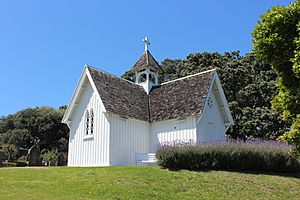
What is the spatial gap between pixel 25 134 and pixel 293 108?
4570cm

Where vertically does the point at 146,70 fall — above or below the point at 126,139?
above

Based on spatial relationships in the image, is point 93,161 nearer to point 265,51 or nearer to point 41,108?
point 265,51

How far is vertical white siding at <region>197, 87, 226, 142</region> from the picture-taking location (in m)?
22.7

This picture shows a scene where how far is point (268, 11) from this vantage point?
11031mm

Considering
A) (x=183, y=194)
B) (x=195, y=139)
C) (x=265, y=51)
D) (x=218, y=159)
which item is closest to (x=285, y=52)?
(x=265, y=51)

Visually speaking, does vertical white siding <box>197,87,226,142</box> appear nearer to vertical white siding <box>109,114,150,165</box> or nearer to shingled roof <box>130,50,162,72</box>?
vertical white siding <box>109,114,150,165</box>

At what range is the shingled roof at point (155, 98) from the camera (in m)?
22.5

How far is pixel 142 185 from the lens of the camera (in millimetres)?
14312

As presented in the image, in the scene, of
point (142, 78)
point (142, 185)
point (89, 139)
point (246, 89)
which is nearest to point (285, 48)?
point (142, 185)

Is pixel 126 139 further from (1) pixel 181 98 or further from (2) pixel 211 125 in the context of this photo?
(2) pixel 211 125

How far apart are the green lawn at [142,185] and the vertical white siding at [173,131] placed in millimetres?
5284

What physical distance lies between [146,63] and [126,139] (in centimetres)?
841

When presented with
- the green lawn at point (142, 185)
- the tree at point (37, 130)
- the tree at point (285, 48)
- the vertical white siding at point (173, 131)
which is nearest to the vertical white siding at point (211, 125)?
the vertical white siding at point (173, 131)

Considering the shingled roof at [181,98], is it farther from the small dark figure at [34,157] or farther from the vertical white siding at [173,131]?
the small dark figure at [34,157]
